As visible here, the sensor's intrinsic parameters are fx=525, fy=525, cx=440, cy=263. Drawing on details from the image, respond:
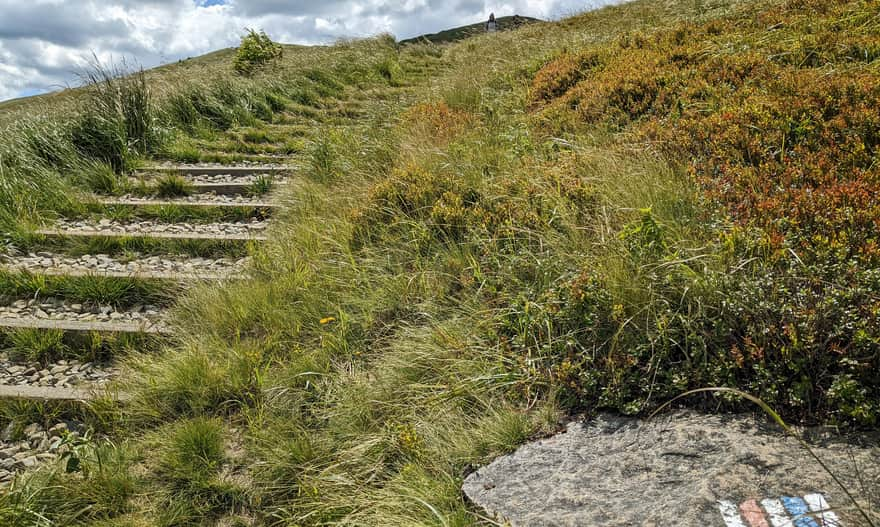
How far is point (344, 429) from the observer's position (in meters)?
3.28

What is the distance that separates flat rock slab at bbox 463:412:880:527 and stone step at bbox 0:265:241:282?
12.7ft

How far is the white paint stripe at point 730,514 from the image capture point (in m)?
1.93

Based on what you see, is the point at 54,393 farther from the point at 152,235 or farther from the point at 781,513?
the point at 781,513

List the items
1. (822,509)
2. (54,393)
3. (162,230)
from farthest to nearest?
(162,230) → (54,393) → (822,509)

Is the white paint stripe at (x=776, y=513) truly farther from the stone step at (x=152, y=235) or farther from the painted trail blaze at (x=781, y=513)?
the stone step at (x=152, y=235)

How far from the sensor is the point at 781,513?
1.91 metres

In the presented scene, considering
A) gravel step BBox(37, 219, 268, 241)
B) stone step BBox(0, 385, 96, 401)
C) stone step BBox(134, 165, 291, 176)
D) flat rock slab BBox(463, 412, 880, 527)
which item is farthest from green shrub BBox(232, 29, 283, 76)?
flat rock slab BBox(463, 412, 880, 527)

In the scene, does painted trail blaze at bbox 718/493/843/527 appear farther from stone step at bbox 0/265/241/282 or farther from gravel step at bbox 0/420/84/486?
stone step at bbox 0/265/241/282

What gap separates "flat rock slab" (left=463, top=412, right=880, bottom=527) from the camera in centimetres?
201

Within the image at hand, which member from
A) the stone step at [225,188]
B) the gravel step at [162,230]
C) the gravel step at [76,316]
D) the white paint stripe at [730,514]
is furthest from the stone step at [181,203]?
the white paint stripe at [730,514]

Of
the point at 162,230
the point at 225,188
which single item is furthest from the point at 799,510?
the point at 225,188

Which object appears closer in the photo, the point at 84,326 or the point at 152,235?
the point at 84,326

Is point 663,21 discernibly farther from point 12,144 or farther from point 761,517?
point 12,144

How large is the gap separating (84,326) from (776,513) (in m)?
5.50
